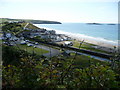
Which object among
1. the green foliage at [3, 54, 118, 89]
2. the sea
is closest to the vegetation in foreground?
the green foliage at [3, 54, 118, 89]

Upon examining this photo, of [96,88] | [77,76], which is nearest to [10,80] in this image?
[77,76]

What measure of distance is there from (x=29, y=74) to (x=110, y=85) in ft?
3.39

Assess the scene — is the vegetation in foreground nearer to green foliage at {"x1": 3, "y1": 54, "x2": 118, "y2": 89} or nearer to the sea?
green foliage at {"x1": 3, "y1": 54, "x2": 118, "y2": 89}

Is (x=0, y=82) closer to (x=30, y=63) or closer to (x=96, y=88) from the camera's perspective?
(x=30, y=63)

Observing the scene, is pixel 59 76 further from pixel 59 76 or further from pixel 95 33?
pixel 95 33

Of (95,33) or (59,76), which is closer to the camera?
(59,76)

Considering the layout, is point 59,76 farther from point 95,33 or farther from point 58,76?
point 95,33

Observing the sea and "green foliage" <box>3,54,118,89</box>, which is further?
the sea

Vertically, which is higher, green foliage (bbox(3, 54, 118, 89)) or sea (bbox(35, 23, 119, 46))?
sea (bbox(35, 23, 119, 46))

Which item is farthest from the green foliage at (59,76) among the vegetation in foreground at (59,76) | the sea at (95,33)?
the sea at (95,33)

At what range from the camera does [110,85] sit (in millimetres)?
1412

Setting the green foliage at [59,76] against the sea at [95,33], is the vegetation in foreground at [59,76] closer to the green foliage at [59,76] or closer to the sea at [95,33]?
the green foliage at [59,76]

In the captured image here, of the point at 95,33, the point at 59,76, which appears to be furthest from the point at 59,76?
the point at 95,33

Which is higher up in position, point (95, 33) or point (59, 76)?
point (95, 33)
